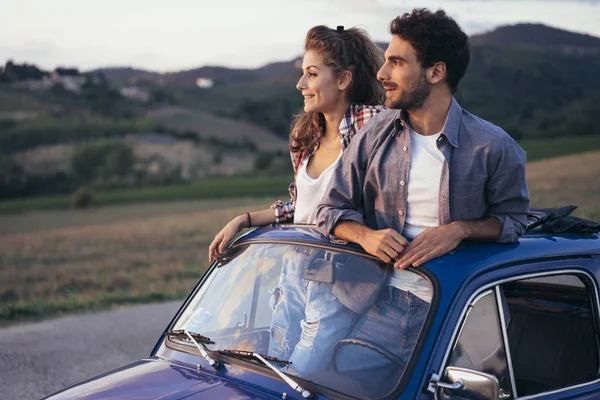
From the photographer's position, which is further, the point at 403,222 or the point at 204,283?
the point at 204,283

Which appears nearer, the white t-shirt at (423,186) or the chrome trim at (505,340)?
the chrome trim at (505,340)

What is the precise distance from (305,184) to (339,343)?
1246mm

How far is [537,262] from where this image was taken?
3.33 metres

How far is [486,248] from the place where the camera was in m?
3.28

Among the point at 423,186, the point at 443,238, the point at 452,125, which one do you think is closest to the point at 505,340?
the point at 443,238

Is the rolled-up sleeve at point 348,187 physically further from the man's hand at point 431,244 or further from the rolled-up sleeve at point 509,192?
the rolled-up sleeve at point 509,192

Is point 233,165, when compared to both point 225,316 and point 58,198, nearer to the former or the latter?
point 58,198

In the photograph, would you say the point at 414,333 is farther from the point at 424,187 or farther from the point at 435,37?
the point at 435,37

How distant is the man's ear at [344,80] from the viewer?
451cm

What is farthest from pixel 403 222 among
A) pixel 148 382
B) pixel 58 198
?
pixel 58 198

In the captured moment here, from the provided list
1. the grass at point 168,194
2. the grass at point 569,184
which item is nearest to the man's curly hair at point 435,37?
the grass at point 569,184

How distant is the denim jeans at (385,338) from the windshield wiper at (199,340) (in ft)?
1.77

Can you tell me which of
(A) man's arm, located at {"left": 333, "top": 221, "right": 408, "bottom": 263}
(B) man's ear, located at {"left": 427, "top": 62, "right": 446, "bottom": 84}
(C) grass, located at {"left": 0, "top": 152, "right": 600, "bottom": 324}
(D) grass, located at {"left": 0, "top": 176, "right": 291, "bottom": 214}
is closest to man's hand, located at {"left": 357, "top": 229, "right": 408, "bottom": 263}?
(A) man's arm, located at {"left": 333, "top": 221, "right": 408, "bottom": 263}

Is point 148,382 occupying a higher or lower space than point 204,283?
lower
